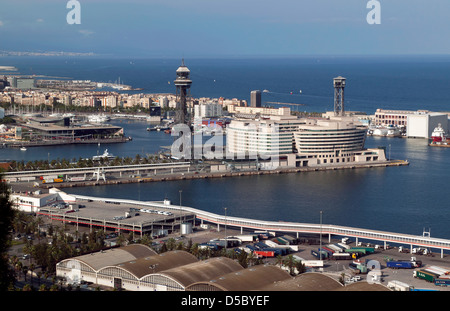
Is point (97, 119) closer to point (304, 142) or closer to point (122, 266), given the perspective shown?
point (304, 142)

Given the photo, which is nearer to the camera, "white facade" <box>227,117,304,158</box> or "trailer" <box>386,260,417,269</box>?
"trailer" <box>386,260,417,269</box>

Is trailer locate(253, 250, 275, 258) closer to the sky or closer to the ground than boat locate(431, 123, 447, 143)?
closer to the ground

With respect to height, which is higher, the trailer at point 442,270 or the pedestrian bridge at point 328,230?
the pedestrian bridge at point 328,230

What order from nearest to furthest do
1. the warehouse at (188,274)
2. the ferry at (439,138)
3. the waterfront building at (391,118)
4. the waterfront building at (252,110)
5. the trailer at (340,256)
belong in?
the warehouse at (188,274) < the trailer at (340,256) < the ferry at (439,138) < the waterfront building at (391,118) < the waterfront building at (252,110)

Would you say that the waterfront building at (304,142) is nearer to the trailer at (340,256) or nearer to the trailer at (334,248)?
the trailer at (334,248)

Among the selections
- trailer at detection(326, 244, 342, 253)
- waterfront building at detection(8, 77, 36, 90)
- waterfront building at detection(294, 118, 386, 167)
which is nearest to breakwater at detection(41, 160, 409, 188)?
waterfront building at detection(294, 118, 386, 167)

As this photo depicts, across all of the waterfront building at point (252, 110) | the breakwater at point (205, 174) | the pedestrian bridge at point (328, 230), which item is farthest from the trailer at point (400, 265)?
the waterfront building at point (252, 110)

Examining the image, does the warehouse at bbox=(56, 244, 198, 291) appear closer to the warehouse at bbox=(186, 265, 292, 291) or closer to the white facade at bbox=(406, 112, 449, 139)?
the warehouse at bbox=(186, 265, 292, 291)
